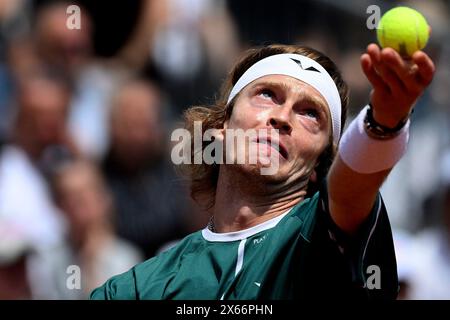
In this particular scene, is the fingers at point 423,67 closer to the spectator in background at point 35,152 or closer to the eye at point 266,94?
the eye at point 266,94

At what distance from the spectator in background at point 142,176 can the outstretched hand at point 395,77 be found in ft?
10.7

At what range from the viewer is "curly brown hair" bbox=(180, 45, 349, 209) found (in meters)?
3.57

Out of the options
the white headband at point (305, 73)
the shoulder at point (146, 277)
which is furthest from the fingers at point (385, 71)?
the shoulder at point (146, 277)

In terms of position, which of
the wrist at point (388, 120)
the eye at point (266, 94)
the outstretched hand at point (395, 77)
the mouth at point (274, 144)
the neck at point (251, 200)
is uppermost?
the outstretched hand at point (395, 77)

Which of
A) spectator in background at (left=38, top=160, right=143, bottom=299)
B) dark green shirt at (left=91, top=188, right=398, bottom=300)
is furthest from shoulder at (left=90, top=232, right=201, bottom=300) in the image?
spectator in background at (left=38, top=160, right=143, bottom=299)

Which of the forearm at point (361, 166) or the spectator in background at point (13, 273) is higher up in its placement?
the forearm at point (361, 166)

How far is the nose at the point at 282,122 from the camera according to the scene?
10.8 ft

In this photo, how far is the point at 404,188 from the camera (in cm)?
635

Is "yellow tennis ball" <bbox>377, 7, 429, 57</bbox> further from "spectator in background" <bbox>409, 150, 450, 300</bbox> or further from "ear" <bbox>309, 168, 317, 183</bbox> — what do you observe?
"spectator in background" <bbox>409, 150, 450, 300</bbox>
